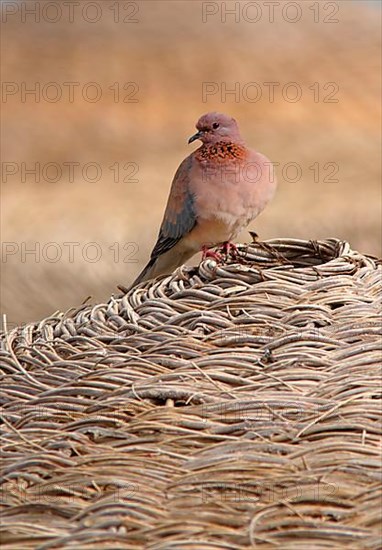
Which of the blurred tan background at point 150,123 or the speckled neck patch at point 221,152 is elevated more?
the blurred tan background at point 150,123

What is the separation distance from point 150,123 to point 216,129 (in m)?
10.1

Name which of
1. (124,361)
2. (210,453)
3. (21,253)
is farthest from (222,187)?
(21,253)

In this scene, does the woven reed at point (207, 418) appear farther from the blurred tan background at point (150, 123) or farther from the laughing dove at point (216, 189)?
the blurred tan background at point (150, 123)

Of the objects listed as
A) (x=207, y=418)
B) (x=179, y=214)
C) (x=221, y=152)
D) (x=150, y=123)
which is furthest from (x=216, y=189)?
(x=150, y=123)

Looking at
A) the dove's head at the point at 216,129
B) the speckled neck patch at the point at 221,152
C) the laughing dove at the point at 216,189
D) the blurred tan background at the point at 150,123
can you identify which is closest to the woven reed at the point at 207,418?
the laughing dove at the point at 216,189

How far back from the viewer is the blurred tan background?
13.5 metres

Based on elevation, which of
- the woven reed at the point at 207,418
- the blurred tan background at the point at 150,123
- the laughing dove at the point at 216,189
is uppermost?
the blurred tan background at the point at 150,123

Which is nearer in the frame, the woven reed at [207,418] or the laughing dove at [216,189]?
the woven reed at [207,418]

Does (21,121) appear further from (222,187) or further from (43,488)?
(43,488)

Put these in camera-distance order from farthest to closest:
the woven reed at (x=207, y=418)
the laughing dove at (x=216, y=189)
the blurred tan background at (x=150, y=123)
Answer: the blurred tan background at (x=150, y=123) → the laughing dove at (x=216, y=189) → the woven reed at (x=207, y=418)

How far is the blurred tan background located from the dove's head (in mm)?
7336

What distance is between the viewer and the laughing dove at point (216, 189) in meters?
5.06

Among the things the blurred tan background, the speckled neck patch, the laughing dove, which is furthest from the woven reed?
the blurred tan background

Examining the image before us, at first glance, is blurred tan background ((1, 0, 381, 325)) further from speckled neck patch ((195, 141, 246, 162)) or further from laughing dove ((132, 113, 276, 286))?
speckled neck patch ((195, 141, 246, 162))
